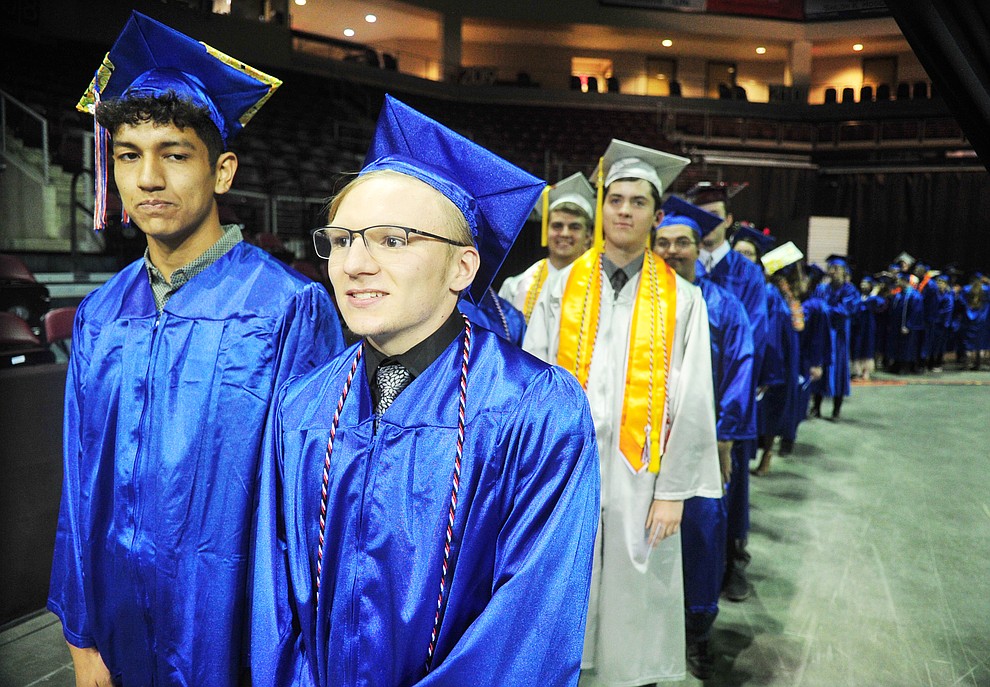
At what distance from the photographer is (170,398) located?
160cm

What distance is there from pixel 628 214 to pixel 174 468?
1.69 metres

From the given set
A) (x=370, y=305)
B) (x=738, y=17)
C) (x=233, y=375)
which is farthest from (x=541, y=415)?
(x=738, y=17)

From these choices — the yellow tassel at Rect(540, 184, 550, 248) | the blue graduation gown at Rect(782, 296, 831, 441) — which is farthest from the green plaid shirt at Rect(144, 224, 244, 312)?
the blue graduation gown at Rect(782, 296, 831, 441)

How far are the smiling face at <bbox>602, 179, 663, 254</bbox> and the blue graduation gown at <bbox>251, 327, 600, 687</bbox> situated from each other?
4.58 ft

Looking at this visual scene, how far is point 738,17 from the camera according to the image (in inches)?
789

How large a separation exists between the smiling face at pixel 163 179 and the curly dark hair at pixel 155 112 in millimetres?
13

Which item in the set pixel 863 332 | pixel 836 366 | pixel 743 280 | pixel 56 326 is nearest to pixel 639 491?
pixel 743 280

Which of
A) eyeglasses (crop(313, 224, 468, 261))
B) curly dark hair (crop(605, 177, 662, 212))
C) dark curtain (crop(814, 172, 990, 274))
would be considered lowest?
eyeglasses (crop(313, 224, 468, 261))

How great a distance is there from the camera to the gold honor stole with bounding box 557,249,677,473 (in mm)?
2479

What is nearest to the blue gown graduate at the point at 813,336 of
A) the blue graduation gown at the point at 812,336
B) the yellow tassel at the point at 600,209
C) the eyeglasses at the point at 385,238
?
the blue graduation gown at the point at 812,336

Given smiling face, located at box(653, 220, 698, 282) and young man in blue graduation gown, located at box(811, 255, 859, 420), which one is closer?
smiling face, located at box(653, 220, 698, 282)

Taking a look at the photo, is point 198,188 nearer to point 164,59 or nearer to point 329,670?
point 164,59

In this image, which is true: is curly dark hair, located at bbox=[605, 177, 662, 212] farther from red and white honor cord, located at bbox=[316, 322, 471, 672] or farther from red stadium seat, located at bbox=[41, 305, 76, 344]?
red stadium seat, located at bbox=[41, 305, 76, 344]

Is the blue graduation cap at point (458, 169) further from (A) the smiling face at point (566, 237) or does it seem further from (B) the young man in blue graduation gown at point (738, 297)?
(B) the young man in blue graduation gown at point (738, 297)
